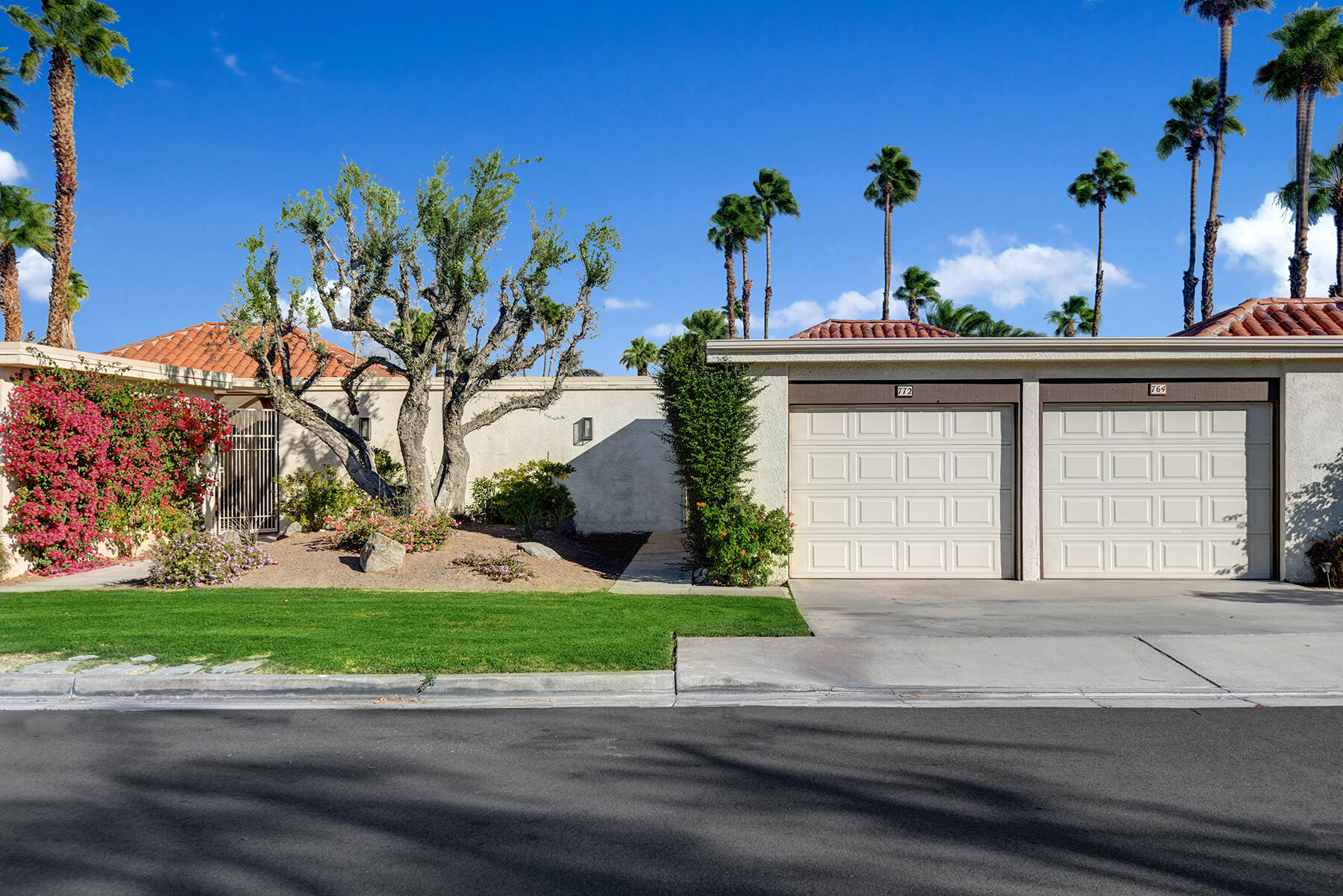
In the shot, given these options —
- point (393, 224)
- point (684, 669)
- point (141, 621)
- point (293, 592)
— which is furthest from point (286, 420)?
point (684, 669)

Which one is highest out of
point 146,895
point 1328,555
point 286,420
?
point 286,420

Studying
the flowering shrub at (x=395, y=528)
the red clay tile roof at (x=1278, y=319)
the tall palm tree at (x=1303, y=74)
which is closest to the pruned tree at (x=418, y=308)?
the flowering shrub at (x=395, y=528)

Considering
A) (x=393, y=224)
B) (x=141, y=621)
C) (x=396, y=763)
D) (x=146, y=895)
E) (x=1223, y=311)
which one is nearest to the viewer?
(x=146, y=895)

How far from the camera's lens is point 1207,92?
3800 centimetres

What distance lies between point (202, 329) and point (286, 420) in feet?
32.6

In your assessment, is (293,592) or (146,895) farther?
(293,592)

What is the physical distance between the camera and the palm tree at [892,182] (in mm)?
45562

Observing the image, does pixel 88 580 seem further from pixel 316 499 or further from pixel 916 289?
pixel 916 289

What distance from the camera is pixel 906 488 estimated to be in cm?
1288

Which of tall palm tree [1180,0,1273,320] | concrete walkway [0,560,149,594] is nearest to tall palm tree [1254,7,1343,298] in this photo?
tall palm tree [1180,0,1273,320]

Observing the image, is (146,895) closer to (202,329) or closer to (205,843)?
(205,843)

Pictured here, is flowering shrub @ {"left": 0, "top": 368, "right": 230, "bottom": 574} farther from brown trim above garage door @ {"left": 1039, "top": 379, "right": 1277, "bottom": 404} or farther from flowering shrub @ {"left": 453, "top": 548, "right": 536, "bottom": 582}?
brown trim above garage door @ {"left": 1039, "top": 379, "right": 1277, "bottom": 404}

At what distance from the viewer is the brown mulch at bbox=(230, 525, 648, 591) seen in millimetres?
12242

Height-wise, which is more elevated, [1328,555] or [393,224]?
[393,224]
